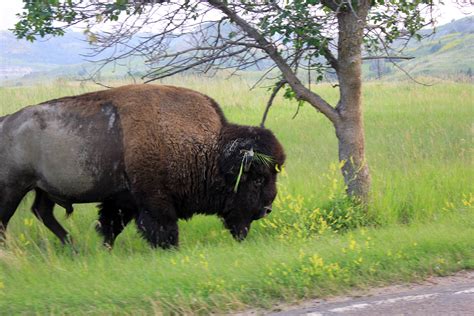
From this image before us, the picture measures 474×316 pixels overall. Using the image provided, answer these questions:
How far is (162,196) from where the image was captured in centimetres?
678

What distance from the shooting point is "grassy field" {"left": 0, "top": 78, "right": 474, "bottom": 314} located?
15.8ft

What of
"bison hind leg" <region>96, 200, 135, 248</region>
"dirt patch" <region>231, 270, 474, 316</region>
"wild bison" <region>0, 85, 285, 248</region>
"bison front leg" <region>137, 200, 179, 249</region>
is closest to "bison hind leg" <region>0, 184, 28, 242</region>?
"wild bison" <region>0, 85, 285, 248</region>

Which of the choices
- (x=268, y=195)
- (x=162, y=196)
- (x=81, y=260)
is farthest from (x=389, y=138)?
(x=81, y=260)

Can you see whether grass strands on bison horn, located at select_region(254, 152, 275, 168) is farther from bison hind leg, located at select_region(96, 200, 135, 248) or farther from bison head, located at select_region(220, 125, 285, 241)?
bison hind leg, located at select_region(96, 200, 135, 248)

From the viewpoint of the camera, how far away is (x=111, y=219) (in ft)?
24.1

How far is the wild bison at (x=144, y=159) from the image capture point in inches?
266

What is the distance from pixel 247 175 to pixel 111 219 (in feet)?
5.39

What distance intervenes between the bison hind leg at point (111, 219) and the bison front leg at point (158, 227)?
563mm

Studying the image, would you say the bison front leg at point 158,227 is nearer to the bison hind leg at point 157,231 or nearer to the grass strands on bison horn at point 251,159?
the bison hind leg at point 157,231

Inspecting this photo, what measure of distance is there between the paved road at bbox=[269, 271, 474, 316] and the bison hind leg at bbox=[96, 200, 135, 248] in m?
3.07

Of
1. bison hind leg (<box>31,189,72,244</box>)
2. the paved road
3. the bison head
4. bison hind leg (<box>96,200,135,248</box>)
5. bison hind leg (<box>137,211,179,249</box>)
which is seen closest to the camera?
the paved road

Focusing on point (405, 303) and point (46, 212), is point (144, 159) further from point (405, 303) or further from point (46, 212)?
point (405, 303)

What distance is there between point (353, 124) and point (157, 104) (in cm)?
→ 238

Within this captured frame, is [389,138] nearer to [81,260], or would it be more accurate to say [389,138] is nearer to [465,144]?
[465,144]
